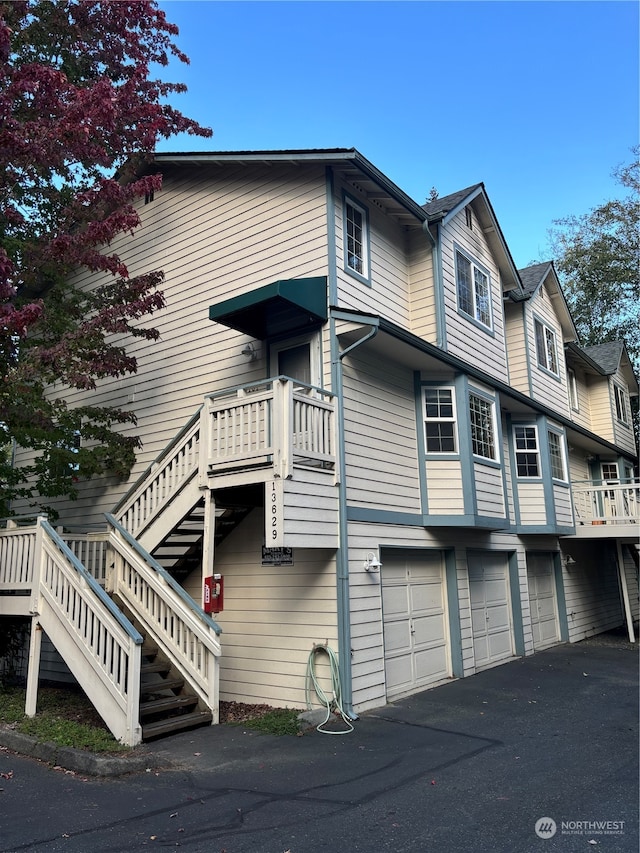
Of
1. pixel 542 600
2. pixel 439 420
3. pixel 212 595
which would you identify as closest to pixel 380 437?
pixel 439 420

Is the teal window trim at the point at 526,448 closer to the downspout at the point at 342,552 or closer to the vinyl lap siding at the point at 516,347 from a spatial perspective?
the vinyl lap siding at the point at 516,347

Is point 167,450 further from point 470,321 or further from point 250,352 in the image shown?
point 470,321

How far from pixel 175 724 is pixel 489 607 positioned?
747cm

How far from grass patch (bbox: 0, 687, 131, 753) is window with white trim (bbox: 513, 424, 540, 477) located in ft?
34.2

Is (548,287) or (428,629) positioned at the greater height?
(548,287)

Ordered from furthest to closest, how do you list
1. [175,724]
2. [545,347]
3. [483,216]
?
[545,347] < [483,216] < [175,724]

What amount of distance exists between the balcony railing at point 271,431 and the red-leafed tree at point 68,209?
2.89 m

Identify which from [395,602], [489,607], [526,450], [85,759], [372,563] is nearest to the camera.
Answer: [85,759]

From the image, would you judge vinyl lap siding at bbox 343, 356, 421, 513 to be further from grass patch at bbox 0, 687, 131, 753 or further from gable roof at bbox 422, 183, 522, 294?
grass patch at bbox 0, 687, 131, 753

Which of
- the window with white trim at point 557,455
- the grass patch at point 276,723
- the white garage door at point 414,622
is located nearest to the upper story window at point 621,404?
the window with white trim at point 557,455

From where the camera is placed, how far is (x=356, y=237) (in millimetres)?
10758

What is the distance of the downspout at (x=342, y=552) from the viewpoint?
28.0 feet

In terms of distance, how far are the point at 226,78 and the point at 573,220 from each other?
25903 millimetres

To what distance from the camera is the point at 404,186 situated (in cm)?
1158
